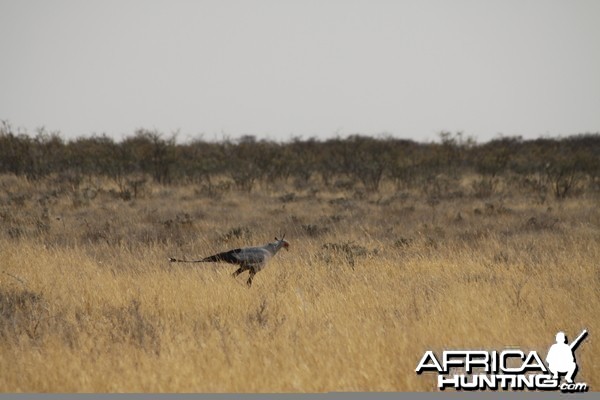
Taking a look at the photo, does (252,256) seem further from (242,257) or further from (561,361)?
(561,361)

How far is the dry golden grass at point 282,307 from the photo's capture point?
4.48 meters

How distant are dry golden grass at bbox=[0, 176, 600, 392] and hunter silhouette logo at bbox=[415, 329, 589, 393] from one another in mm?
133

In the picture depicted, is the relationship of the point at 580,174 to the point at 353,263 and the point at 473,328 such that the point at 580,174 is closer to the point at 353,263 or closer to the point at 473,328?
the point at 353,263

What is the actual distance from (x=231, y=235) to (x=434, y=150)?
25.2 m

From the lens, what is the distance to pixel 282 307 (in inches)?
237

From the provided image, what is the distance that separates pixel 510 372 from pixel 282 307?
222 centimetres

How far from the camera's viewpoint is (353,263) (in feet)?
26.5

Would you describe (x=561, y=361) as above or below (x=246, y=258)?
below

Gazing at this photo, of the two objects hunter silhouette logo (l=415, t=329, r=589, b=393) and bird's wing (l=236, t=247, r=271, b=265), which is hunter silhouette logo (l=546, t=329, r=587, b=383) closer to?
hunter silhouette logo (l=415, t=329, r=589, b=393)

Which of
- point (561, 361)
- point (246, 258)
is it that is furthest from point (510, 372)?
point (246, 258)

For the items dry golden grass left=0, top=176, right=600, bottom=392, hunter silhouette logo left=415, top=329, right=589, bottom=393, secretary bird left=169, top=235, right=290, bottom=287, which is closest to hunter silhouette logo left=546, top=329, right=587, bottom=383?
hunter silhouette logo left=415, top=329, right=589, bottom=393

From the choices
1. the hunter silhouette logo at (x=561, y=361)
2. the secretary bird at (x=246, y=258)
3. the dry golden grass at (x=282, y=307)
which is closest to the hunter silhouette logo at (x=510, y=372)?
the hunter silhouette logo at (x=561, y=361)

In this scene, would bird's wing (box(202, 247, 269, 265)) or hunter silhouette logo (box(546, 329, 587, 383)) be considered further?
bird's wing (box(202, 247, 269, 265))

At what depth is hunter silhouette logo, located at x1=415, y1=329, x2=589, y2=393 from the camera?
4.42 meters
